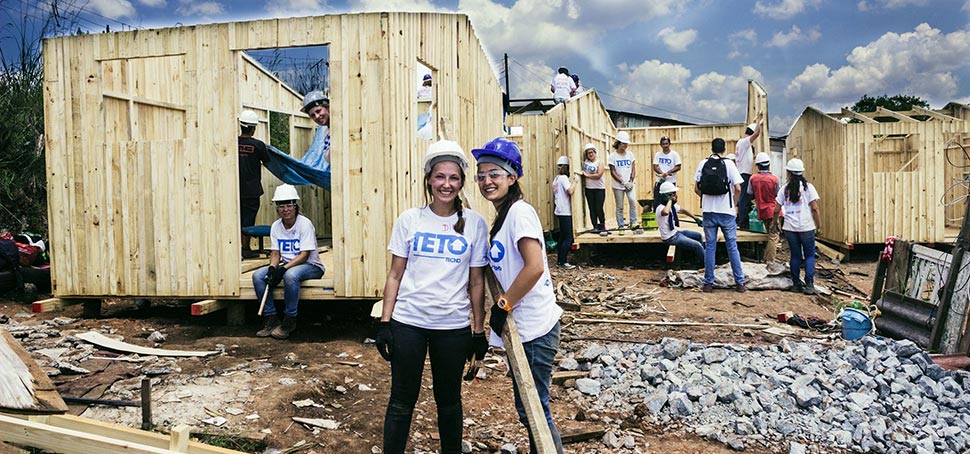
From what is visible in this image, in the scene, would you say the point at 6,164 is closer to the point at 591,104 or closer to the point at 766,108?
the point at 591,104

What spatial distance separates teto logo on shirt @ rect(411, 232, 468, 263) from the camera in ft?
11.2

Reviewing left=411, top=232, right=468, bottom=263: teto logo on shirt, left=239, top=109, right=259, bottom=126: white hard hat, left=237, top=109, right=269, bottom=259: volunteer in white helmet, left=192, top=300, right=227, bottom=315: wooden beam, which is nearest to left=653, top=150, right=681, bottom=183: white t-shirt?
left=237, top=109, right=269, bottom=259: volunteer in white helmet

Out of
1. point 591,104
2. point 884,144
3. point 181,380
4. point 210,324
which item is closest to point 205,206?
point 210,324

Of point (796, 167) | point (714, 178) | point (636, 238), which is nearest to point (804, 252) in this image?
point (796, 167)

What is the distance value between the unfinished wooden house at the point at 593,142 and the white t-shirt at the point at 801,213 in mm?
2119

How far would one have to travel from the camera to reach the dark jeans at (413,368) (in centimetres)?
340

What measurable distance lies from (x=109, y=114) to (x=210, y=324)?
260 cm

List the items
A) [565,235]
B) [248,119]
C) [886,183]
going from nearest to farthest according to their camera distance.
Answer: [248,119] < [565,235] < [886,183]

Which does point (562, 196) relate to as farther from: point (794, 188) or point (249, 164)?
point (249, 164)

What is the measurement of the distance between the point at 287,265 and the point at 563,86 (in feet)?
33.8

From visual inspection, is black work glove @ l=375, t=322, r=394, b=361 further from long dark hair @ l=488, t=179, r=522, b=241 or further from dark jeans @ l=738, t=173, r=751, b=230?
dark jeans @ l=738, t=173, r=751, b=230

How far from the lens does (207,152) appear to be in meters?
7.00

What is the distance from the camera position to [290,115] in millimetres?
10859

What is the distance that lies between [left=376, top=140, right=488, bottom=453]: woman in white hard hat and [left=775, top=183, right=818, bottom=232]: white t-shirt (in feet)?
23.5
